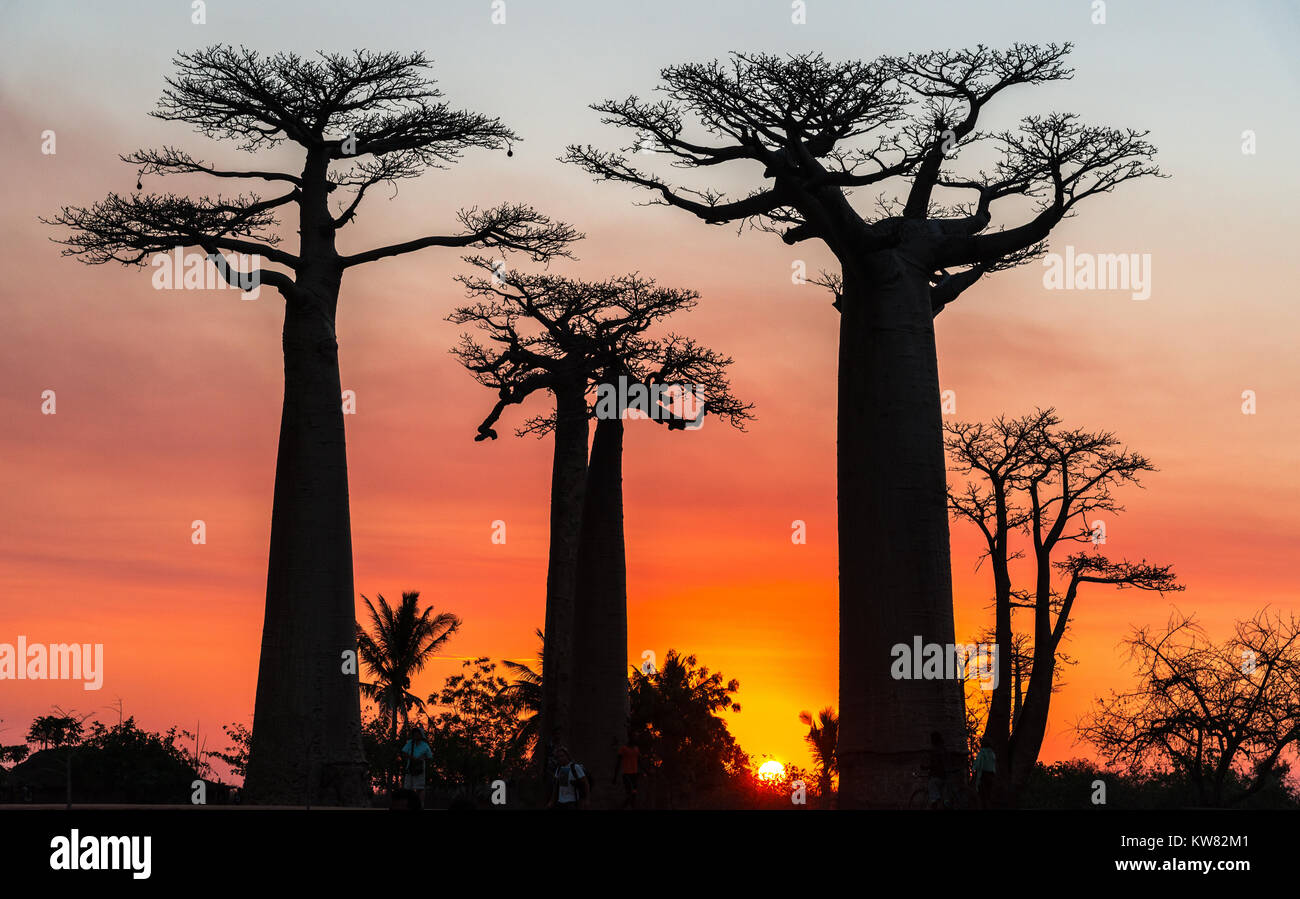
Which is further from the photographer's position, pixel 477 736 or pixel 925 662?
pixel 477 736

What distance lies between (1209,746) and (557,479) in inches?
595

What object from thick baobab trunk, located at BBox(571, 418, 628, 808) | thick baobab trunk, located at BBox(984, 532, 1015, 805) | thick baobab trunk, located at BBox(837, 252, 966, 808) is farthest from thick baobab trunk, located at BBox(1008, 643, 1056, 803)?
thick baobab trunk, located at BBox(837, 252, 966, 808)

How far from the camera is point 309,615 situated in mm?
24750

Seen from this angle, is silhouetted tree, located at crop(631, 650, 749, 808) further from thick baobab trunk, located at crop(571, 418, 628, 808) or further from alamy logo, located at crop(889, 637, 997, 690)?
alamy logo, located at crop(889, 637, 997, 690)

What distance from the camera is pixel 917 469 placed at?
19656 mm

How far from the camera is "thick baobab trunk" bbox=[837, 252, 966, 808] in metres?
19.0

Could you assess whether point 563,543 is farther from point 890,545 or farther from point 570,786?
point 890,545

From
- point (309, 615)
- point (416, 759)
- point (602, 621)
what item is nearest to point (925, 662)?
point (416, 759)

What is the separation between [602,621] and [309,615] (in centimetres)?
937
